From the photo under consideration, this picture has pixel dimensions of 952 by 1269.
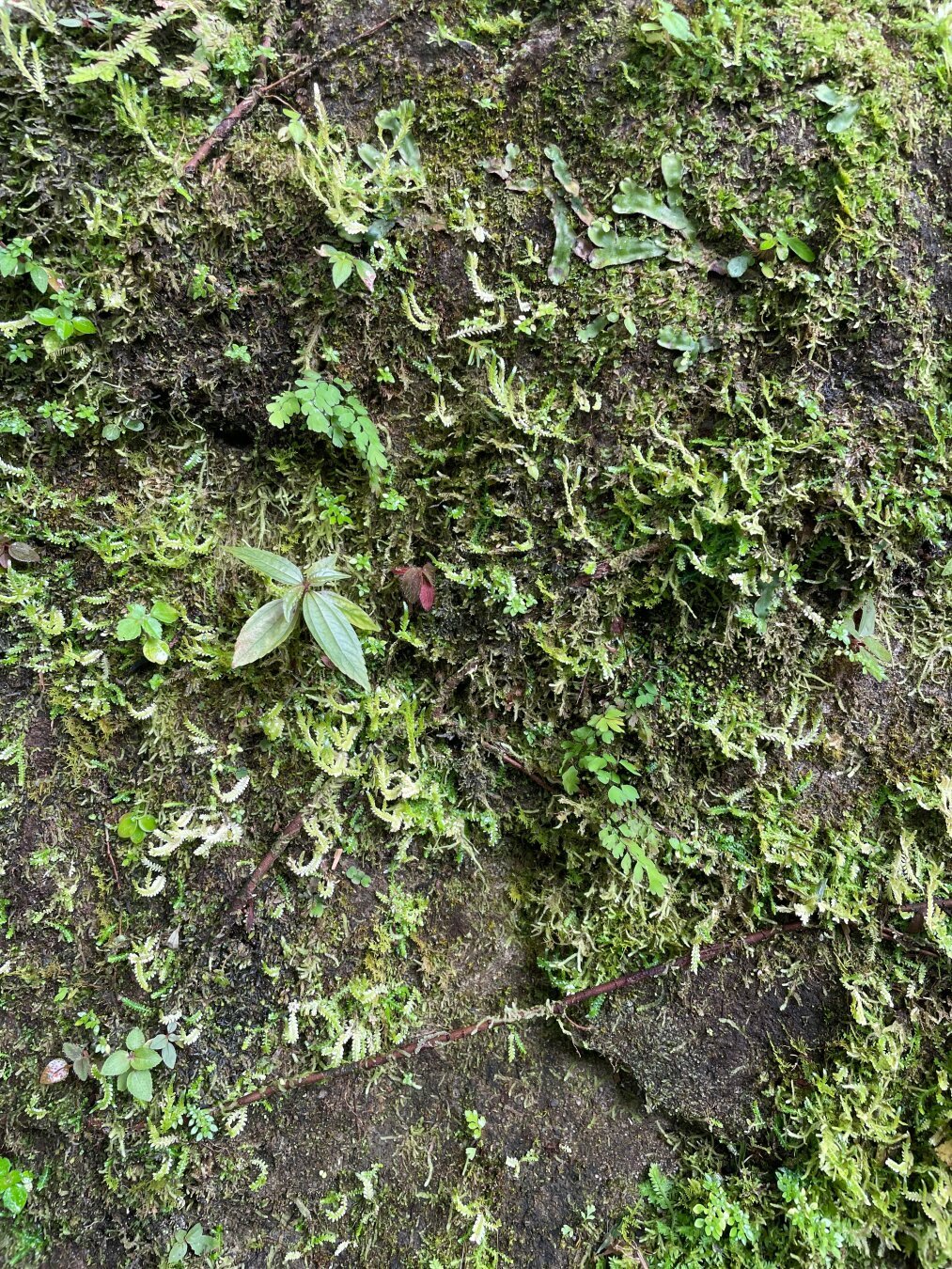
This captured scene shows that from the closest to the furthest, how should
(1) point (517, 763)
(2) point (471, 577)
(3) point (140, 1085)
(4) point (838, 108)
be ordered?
1. (3) point (140, 1085)
2. (4) point (838, 108)
3. (2) point (471, 577)
4. (1) point (517, 763)

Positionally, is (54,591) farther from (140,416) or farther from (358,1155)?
(358,1155)

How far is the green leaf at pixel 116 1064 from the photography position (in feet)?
7.54

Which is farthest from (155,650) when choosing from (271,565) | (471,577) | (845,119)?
(845,119)

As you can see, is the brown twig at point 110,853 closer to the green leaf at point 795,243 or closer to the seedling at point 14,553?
the seedling at point 14,553

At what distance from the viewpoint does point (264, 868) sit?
2.48 metres

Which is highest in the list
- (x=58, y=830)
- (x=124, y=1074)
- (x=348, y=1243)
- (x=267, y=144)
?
(x=267, y=144)

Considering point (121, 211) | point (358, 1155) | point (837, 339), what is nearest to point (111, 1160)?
point (358, 1155)

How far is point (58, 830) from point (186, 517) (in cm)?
118

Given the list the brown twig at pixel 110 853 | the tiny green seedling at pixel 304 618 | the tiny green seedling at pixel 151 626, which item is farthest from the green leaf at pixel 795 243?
the brown twig at pixel 110 853

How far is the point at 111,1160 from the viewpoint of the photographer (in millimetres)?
2344

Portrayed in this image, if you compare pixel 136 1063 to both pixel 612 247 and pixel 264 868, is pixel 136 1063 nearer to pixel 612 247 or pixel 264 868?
pixel 264 868

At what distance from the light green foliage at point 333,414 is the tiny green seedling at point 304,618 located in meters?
0.41

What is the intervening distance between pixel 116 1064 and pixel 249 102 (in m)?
3.26

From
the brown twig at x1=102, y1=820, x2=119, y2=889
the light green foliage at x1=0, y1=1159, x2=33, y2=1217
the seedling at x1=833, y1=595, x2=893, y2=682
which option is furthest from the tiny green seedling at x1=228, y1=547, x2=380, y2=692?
the light green foliage at x1=0, y1=1159, x2=33, y2=1217
